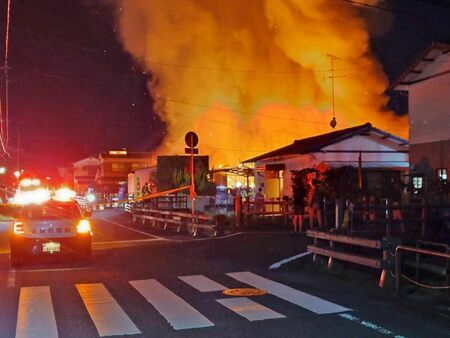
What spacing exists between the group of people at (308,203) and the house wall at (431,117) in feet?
15.3

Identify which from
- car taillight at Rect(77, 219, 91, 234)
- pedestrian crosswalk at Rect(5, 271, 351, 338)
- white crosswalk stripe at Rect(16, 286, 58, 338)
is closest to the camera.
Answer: white crosswalk stripe at Rect(16, 286, 58, 338)

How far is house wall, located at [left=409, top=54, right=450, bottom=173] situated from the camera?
63.8ft

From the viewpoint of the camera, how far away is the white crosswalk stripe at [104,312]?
6.92 metres

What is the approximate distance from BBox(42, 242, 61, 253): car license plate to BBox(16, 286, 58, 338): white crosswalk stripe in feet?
9.23

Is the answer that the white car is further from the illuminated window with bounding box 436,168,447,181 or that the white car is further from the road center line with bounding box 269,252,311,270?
the illuminated window with bounding box 436,168,447,181

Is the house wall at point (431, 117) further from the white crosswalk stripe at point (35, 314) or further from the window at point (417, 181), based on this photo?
the white crosswalk stripe at point (35, 314)

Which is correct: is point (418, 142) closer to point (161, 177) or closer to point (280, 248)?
point (280, 248)

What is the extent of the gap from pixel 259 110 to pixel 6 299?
118ft

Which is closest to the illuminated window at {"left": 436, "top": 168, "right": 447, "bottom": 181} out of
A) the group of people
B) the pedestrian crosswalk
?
the group of people

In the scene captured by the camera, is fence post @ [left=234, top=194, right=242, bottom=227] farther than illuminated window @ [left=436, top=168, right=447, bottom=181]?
Yes

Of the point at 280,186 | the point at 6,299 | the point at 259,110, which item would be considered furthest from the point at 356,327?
the point at 259,110

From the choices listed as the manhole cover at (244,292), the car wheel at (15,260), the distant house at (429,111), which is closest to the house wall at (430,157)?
the distant house at (429,111)

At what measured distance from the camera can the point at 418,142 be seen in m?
20.9

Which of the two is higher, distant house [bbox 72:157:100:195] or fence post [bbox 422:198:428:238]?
distant house [bbox 72:157:100:195]
